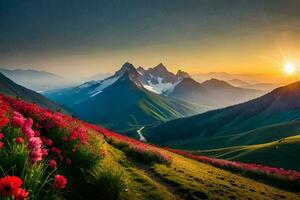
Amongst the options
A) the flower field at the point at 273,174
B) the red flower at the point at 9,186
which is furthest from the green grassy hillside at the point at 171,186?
the red flower at the point at 9,186

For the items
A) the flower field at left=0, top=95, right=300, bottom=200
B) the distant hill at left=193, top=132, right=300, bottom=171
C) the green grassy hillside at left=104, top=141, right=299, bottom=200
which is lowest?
the distant hill at left=193, top=132, right=300, bottom=171

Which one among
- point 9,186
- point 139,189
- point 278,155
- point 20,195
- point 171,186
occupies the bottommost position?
point 278,155

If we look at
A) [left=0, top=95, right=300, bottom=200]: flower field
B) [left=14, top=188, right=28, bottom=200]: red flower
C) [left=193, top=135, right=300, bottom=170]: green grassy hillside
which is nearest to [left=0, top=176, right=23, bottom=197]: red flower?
[left=0, top=95, right=300, bottom=200]: flower field

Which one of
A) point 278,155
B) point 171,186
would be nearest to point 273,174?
point 171,186

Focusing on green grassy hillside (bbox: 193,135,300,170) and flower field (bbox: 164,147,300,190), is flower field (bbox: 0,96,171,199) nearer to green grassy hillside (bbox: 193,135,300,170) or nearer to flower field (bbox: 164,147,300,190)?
flower field (bbox: 164,147,300,190)

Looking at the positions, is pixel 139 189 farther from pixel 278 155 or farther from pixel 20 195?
pixel 278 155

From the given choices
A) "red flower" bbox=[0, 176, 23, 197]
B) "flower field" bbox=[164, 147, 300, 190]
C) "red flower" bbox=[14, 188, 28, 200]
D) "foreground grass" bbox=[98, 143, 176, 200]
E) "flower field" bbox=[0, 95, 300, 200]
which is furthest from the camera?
"flower field" bbox=[164, 147, 300, 190]

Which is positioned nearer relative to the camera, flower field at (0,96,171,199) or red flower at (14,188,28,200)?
red flower at (14,188,28,200)

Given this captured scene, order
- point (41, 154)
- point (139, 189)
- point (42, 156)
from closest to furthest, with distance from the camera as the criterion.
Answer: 1. point (41, 154)
2. point (42, 156)
3. point (139, 189)

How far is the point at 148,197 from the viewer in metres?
19.3

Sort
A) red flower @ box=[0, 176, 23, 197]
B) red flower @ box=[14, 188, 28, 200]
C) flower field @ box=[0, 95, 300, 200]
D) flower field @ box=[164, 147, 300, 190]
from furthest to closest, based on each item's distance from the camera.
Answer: flower field @ box=[164, 147, 300, 190]
flower field @ box=[0, 95, 300, 200]
red flower @ box=[14, 188, 28, 200]
red flower @ box=[0, 176, 23, 197]

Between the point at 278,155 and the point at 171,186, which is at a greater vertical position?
the point at 171,186

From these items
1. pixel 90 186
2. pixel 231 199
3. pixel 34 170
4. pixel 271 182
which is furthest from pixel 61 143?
pixel 271 182

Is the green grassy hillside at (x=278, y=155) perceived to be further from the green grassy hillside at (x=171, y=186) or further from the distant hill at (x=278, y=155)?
the green grassy hillside at (x=171, y=186)
